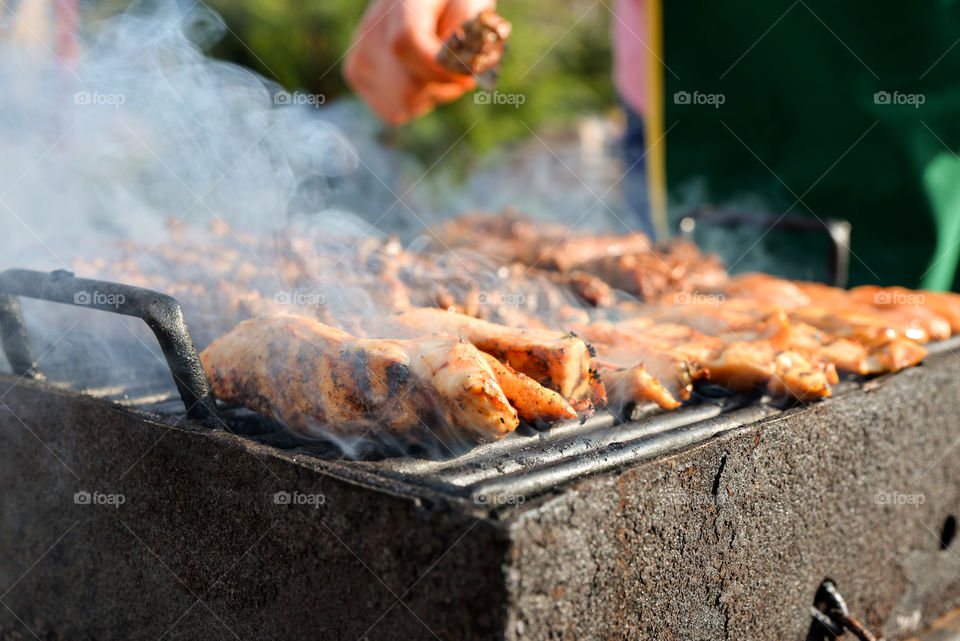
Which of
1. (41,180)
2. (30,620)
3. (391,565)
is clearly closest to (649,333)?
(391,565)

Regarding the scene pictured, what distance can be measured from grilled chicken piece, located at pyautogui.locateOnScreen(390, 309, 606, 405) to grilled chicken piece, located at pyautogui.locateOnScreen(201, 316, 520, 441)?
12 cm

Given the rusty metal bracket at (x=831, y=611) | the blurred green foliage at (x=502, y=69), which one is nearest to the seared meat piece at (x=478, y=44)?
the rusty metal bracket at (x=831, y=611)

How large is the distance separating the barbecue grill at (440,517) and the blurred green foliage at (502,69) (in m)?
10.8

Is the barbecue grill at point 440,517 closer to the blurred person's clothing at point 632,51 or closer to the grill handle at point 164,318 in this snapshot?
the grill handle at point 164,318

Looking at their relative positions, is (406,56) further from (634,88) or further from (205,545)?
(634,88)

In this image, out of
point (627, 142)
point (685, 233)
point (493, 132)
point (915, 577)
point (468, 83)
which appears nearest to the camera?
point (915, 577)

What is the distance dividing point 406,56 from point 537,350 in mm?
2094

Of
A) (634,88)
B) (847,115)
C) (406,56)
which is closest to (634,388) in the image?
(406,56)

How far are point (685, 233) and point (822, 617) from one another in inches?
117

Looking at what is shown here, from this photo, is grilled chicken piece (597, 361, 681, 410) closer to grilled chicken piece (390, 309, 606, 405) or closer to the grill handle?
grilled chicken piece (390, 309, 606, 405)

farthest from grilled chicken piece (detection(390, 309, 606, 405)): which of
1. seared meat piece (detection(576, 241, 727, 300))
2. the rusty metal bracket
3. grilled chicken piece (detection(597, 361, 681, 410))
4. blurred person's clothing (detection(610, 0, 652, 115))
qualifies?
blurred person's clothing (detection(610, 0, 652, 115))

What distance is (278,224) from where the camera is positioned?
3.65m

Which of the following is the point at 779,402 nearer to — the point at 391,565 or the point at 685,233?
the point at 391,565

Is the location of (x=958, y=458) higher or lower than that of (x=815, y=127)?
lower
